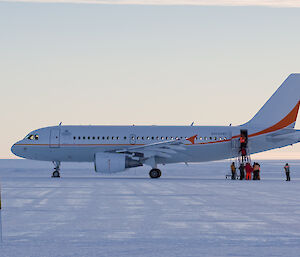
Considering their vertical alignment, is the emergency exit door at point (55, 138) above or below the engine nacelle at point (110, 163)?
above

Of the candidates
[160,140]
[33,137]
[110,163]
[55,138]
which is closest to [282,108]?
[160,140]

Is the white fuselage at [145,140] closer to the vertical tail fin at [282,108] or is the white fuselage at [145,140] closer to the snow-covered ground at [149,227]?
the vertical tail fin at [282,108]

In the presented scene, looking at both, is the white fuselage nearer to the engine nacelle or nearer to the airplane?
the airplane

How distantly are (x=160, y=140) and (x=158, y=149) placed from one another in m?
1.43

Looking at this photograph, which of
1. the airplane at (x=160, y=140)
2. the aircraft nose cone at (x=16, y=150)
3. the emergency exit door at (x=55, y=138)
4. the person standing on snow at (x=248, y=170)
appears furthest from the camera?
the aircraft nose cone at (x=16, y=150)

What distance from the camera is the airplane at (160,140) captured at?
48.8 metres

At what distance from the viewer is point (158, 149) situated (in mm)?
47969

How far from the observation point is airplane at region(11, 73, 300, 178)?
48.8 m

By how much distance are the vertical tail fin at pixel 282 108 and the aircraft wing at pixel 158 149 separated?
6225 millimetres

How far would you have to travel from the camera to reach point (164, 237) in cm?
1337

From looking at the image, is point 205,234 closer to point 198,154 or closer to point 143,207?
point 143,207

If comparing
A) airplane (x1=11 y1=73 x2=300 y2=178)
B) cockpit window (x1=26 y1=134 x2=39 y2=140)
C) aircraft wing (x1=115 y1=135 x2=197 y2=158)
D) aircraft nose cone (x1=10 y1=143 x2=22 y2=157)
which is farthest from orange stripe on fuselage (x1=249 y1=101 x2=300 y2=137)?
aircraft nose cone (x1=10 y1=143 x2=22 y2=157)

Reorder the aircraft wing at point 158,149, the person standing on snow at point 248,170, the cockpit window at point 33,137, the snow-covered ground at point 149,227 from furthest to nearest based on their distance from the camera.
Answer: the cockpit window at point 33,137 → the person standing on snow at point 248,170 → the aircraft wing at point 158,149 → the snow-covered ground at point 149,227

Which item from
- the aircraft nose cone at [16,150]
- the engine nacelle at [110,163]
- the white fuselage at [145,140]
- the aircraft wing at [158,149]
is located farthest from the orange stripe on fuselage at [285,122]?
the aircraft nose cone at [16,150]
